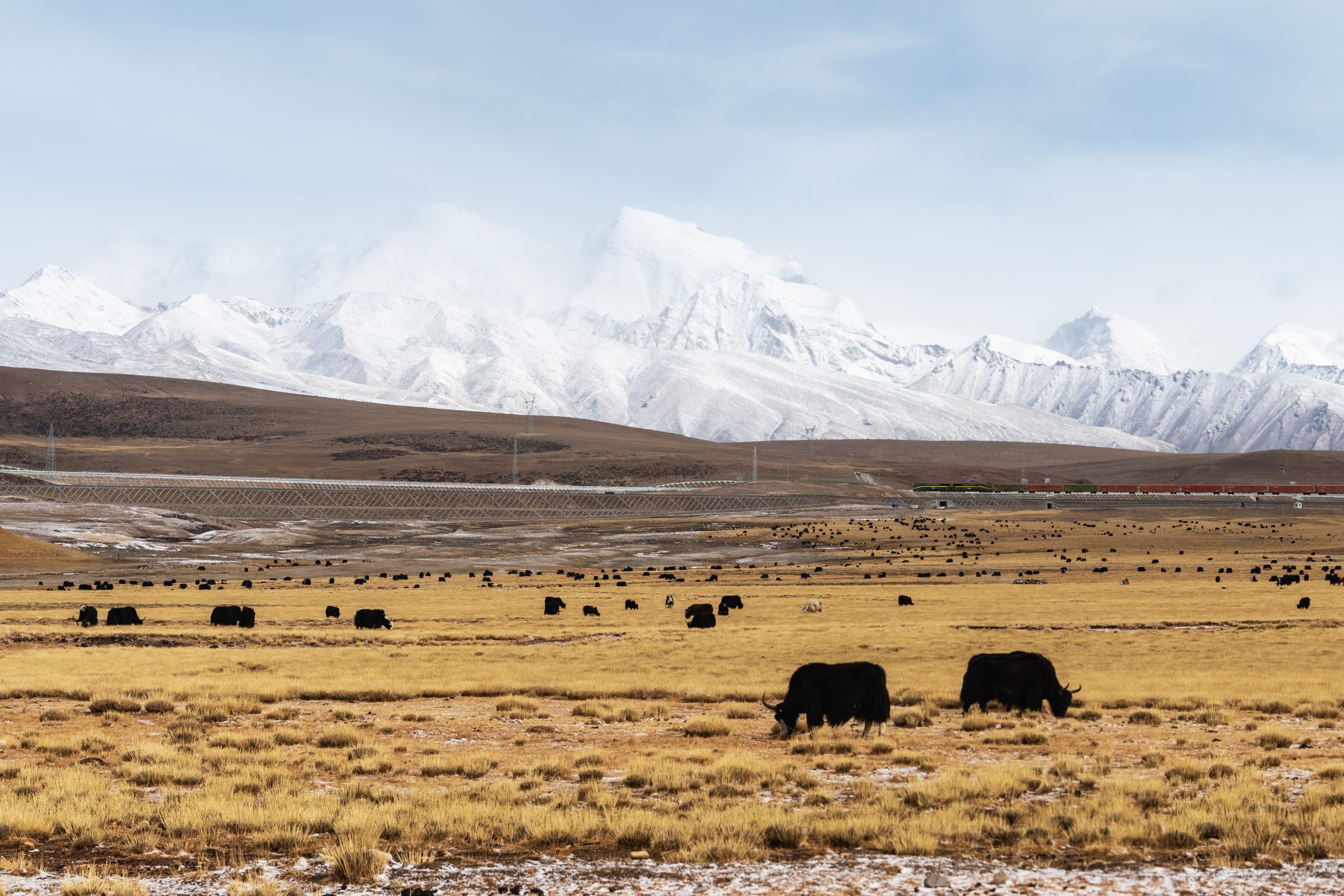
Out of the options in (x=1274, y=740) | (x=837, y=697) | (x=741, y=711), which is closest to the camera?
(x=1274, y=740)

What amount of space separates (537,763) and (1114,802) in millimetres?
7769

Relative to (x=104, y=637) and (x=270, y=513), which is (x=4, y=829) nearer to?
(x=104, y=637)

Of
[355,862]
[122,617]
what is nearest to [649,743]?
[355,862]

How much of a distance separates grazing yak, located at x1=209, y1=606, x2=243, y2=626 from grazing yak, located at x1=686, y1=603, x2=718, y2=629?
1665cm

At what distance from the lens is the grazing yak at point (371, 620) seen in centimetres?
4400

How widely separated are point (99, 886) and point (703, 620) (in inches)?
1335

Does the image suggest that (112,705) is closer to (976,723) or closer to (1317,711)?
(976,723)

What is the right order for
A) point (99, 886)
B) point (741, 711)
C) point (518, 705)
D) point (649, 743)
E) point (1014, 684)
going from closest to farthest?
point (99, 886), point (649, 743), point (1014, 684), point (741, 711), point (518, 705)

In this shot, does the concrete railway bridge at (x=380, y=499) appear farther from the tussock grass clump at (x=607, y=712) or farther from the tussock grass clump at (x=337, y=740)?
the tussock grass clump at (x=337, y=740)

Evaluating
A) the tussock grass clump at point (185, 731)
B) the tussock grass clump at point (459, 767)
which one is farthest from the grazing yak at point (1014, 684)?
the tussock grass clump at point (185, 731)

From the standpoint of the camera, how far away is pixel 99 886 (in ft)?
36.0

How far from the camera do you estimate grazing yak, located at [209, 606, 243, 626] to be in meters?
44.7

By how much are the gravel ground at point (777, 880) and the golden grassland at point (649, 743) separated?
0.39 m

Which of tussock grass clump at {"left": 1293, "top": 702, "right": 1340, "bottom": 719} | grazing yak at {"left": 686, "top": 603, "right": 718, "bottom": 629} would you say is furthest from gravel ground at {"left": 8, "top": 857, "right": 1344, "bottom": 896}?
grazing yak at {"left": 686, "top": 603, "right": 718, "bottom": 629}
